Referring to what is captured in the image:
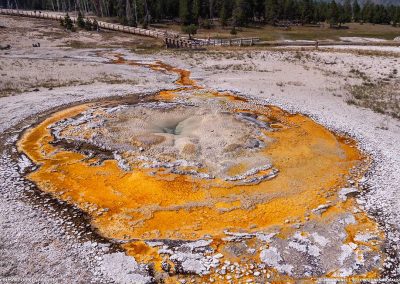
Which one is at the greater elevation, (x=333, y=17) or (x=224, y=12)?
(x=224, y=12)

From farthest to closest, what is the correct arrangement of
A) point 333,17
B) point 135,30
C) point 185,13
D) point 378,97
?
1. point 333,17
2. point 185,13
3. point 135,30
4. point 378,97

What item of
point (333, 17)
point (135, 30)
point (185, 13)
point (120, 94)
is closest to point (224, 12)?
point (185, 13)

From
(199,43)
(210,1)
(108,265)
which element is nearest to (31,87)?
(108,265)

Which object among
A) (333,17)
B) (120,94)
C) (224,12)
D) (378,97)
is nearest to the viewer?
(120,94)

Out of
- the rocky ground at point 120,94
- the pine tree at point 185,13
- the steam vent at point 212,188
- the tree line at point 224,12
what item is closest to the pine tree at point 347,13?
the tree line at point 224,12

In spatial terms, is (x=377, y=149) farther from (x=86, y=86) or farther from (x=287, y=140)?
(x=86, y=86)

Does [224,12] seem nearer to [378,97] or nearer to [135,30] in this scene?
[135,30]
